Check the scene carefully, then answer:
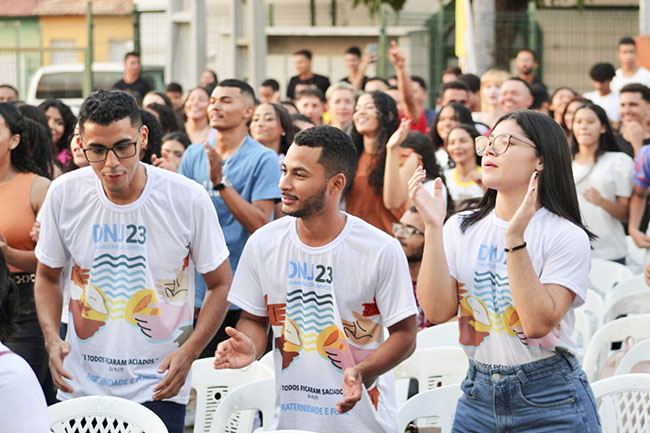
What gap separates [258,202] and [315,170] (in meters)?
2.14

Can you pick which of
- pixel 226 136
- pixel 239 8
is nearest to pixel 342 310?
pixel 226 136

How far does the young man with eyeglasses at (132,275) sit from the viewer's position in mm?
4180

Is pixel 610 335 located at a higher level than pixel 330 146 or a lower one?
lower

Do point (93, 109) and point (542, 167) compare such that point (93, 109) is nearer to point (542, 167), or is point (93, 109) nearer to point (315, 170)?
point (315, 170)

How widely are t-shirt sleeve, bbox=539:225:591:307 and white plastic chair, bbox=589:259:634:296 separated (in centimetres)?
324

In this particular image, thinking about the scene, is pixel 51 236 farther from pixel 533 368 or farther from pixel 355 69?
pixel 355 69

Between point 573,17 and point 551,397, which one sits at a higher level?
point 573,17

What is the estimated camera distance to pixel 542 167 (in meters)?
3.81

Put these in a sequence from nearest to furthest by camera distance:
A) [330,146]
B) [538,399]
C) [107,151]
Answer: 1. [538,399]
2. [330,146]
3. [107,151]

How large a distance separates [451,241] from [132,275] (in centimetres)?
128

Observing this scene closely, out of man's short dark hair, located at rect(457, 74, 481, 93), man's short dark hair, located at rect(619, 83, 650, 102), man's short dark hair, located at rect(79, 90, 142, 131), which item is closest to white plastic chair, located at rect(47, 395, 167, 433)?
man's short dark hair, located at rect(79, 90, 142, 131)

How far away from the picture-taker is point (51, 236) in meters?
4.30

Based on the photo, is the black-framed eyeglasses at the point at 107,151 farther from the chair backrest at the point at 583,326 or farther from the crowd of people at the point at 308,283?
the chair backrest at the point at 583,326

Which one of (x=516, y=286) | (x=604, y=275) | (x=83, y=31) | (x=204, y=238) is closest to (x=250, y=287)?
(x=204, y=238)
